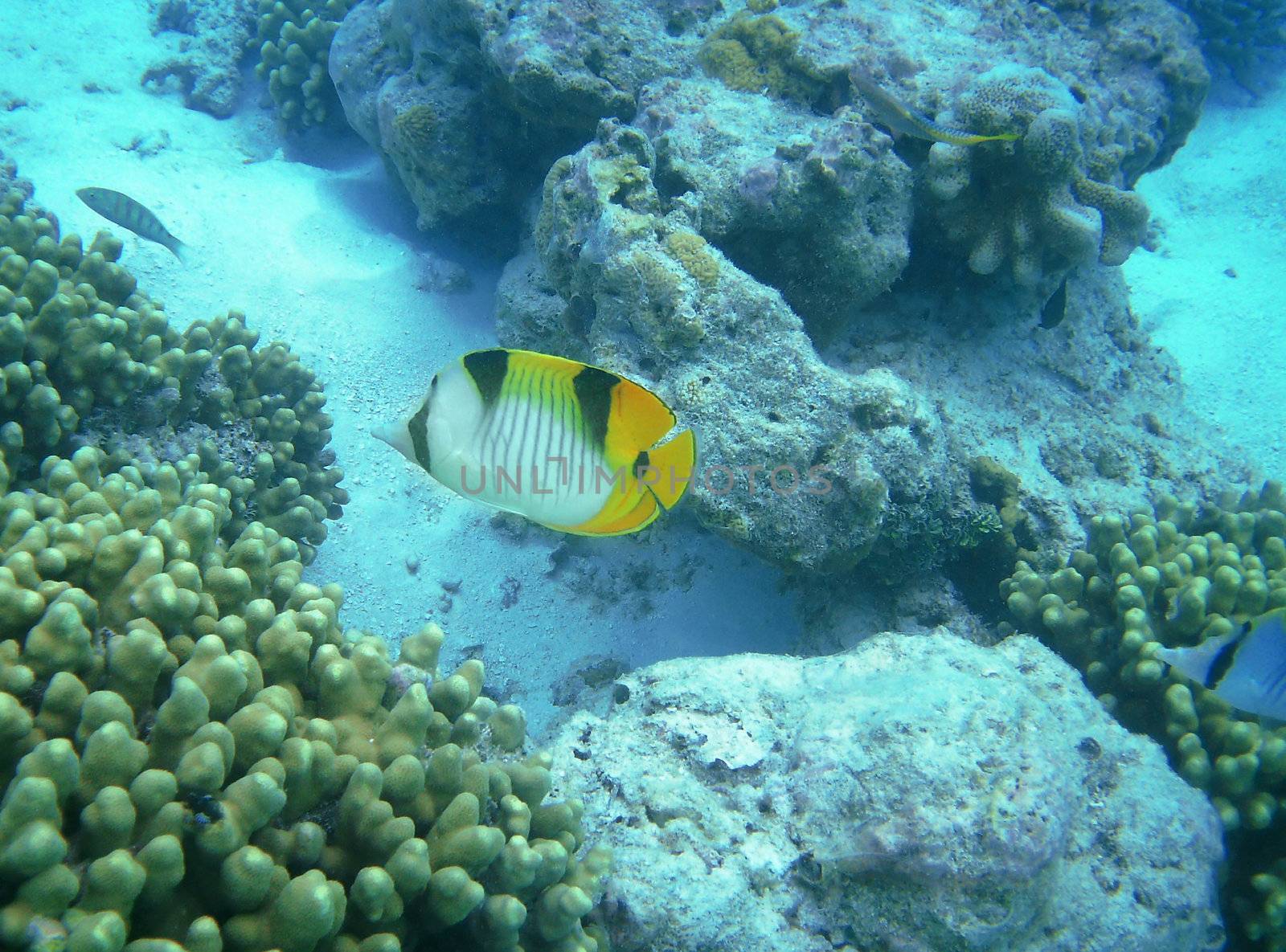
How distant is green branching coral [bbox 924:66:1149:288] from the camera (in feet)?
15.1

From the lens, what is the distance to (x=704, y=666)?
3.24m

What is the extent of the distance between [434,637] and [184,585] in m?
0.89

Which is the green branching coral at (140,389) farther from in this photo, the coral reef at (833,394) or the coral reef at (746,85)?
the coral reef at (746,85)

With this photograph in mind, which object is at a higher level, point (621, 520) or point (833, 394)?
point (621, 520)

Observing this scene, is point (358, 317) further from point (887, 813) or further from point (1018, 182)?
point (887, 813)

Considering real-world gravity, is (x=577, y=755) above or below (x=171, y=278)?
above

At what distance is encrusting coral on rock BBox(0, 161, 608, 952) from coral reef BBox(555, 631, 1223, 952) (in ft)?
1.10

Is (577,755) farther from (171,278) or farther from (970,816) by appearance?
(171,278)

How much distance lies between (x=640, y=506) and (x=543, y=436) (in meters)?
0.31

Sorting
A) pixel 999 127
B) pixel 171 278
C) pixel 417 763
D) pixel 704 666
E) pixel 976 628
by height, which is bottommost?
pixel 171 278

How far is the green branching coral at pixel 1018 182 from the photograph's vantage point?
459 centimetres

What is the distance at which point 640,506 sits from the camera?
1.82 m

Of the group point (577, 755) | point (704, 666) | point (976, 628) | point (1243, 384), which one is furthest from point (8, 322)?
point (1243, 384)

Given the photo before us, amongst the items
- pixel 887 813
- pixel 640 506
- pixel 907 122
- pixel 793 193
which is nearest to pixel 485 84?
pixel 793 193
